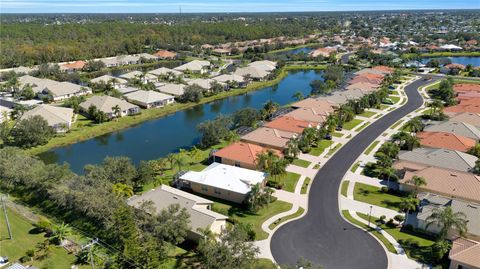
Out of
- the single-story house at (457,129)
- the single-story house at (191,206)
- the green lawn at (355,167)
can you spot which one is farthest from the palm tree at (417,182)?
the single-story house at (191,206)

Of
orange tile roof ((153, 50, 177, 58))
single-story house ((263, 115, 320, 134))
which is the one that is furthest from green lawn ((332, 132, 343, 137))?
orange tile roof ((153, 50, 177, 58))

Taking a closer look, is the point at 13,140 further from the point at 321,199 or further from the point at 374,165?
the point at 374,165

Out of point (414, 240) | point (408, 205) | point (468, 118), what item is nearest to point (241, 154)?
point (408, 205)

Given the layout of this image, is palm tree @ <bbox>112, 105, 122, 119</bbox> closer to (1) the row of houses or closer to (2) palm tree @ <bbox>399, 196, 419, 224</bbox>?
(1) the row of houses

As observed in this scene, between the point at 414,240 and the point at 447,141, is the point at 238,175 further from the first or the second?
the point at 447,141

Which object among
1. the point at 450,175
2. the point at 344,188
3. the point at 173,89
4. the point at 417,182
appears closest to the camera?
the point at 417,182

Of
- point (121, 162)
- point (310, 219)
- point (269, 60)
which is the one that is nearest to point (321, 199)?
point (310, 219)

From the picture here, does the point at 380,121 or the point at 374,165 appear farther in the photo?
the point at 380,121
